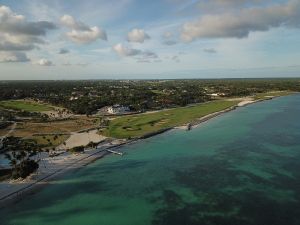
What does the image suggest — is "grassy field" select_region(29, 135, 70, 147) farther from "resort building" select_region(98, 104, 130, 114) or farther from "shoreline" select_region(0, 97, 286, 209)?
"resort building" select_region(98, 104, 130, 114)

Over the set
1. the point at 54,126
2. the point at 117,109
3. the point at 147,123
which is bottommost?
the point at 54,126

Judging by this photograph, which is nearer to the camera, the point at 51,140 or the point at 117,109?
the point at 51,140

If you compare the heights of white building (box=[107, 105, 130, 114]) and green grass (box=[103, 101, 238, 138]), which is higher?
white building (box=[107, 105, 130, 114])

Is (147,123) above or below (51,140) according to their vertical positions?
above

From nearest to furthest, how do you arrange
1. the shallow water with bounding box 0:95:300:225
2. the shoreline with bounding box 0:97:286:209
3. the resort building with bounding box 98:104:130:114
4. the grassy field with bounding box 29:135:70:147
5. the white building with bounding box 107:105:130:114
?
the shallow water with bounding box 0:95:300:225 → the shoreline with bounding box 0:97:286:209 → the grassy field with bounding box 29:135:70:147 → the white building with bounding box 107:105:130:114 → the resort building with bounding box 98:104:130:114

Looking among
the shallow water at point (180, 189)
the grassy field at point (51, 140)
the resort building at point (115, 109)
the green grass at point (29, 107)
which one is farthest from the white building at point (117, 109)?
the shallow water at point (180, 189)

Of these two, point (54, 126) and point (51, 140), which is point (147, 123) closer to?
point (54, 126)

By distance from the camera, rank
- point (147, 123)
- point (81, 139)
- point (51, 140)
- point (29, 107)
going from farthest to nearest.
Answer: point (29, 107) → point (147, 123) → point (81, 139) → point (51, 140)

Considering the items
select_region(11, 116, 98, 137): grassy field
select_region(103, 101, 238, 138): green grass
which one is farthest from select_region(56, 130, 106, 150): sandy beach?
select_region(11, 116, 98, 137): grassy field

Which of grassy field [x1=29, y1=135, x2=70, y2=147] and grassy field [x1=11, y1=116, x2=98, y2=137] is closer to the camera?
grassy field [x1=29, y1=135, x2=70, y2=147]

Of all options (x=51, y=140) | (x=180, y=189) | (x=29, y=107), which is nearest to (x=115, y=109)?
(x=29, y=107)
